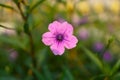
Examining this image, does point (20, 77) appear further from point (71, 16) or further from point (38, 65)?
point (71, 16)

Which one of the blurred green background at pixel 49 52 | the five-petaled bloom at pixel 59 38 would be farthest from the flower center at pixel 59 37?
the blurred green background at pixel 49 52

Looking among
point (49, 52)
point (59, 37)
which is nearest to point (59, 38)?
point (59, 37)

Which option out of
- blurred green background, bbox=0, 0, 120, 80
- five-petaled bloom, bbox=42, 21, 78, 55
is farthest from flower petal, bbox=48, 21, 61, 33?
blurred green background, bbox=0, 0, 120, 80

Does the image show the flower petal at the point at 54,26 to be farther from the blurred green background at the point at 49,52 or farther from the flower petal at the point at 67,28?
the blurred green background at the point at 49,52

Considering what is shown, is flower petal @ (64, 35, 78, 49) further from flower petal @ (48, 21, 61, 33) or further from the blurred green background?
the blurred green background

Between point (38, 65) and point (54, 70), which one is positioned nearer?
point (38, 65)

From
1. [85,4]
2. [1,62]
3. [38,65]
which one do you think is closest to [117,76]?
[38,65]

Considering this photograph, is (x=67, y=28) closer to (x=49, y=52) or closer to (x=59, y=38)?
(x=59, y=38)
